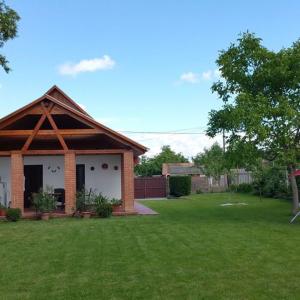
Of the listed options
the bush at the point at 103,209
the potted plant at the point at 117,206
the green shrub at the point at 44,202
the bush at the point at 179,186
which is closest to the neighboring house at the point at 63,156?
the potted plant at the point at 117,206

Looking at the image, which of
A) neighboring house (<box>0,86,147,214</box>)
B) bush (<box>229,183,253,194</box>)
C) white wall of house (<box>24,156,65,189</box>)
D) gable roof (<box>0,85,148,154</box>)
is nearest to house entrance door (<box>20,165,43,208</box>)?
neighboring house (<box>0,86,147,214</box>)

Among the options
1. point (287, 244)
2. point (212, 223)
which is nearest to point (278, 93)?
point (212, 223)

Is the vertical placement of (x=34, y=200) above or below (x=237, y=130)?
below

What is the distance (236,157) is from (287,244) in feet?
21.5

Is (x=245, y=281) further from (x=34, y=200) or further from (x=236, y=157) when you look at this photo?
(x=34, y=200)

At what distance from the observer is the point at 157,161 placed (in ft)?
278

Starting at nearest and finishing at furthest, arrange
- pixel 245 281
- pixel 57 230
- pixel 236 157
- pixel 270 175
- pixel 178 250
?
pixel 245 281
pixel 178 250
pixel 57 230
pixel 236 157
pixel 270 175

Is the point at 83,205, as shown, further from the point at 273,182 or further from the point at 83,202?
the point at 273,182

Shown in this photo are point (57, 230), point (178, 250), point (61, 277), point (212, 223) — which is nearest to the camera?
point (61, 277)

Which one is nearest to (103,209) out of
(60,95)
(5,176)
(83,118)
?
(83,118)

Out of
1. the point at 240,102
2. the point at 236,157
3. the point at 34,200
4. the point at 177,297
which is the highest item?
the point at 240,102

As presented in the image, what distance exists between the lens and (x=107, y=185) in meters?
23.3

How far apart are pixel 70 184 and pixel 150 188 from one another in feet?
66.1

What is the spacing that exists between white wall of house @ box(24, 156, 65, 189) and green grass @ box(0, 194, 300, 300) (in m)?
7.44
